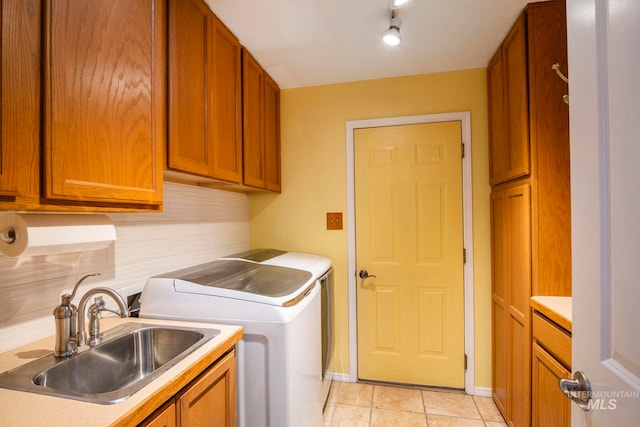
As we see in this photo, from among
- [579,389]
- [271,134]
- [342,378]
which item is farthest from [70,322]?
[342,378]

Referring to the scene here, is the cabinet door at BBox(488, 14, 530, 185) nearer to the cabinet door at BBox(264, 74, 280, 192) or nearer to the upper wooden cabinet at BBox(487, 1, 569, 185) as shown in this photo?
the upper wooden cabinet at BBox(487, 1, 569, 185)

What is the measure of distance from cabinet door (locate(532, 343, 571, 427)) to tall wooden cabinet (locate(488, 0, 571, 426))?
0.23ft

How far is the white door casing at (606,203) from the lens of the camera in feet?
1.70

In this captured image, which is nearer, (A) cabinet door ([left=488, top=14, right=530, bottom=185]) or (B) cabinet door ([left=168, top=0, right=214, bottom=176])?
(B) cabinet door ([left=168, top=0, right=214, bottom=176])

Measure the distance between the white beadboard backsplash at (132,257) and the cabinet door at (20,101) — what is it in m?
0.44

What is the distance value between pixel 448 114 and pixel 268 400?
6.87ft

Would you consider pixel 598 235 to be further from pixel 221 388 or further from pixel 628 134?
pixel 221 388

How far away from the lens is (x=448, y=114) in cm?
220

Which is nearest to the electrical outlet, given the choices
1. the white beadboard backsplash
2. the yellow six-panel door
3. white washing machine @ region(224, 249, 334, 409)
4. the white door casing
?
the yellow six-panel door


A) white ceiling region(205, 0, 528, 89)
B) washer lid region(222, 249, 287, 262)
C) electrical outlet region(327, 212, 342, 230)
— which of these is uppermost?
white ceiling region(205, 0, 528, 89)

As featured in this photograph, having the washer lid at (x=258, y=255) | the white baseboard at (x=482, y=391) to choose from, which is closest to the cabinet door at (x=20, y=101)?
the washer lid at (x=258, y=255)

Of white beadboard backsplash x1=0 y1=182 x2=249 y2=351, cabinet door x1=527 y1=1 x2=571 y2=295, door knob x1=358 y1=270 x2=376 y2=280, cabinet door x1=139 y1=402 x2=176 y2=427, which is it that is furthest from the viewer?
door knob x1=358 y1=270 x2=376 y2=280

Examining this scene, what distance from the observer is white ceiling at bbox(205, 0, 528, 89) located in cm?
153

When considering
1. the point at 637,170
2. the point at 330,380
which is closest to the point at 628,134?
the point at 637,170
